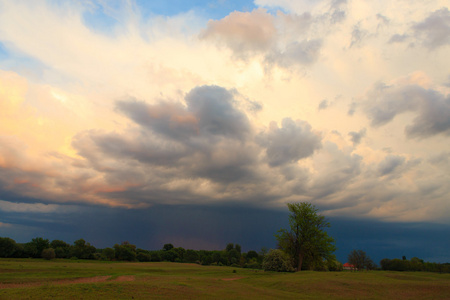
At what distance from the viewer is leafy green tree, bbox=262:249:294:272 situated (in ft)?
218

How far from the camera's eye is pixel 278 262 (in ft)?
220

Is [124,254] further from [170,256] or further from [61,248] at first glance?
[170,256]

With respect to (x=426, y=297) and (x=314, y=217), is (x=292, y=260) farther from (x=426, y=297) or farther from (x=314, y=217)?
(x=426, y=297)

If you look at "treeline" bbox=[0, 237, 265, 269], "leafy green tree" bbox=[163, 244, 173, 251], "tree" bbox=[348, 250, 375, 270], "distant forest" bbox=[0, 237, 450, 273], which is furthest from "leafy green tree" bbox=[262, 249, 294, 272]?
"leafy green tree" bbox=[163, 244, 173, 251]

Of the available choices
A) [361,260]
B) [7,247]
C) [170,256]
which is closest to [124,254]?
[170,256]

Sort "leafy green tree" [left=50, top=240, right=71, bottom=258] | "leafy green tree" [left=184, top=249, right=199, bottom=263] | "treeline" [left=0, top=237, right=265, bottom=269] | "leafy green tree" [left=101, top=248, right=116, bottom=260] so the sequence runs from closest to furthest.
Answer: "treeline" [left=0, top=237, right=265, bottom=269], "leafy green tree" [left=50, top=240, right=71, bottom=258], "leafy green tree" [left=101, top=248, right=116, bottom=260], "leafy green tree" [left=184, top=249, right=199, bottom=263]

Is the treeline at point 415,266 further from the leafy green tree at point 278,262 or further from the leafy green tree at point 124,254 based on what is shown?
the leafy green tree at point 124,254

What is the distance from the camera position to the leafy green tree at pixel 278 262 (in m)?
66.4

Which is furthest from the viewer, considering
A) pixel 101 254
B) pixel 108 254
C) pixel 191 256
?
pixel 191 256

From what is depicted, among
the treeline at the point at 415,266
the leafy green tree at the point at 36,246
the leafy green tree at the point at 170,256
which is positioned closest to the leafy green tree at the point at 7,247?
the leafy green tree at the point at 36,246

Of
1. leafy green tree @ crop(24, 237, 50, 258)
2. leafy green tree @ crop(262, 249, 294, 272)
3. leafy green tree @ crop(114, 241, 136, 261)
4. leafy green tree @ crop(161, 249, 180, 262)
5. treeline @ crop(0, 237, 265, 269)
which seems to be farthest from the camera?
leafy green tree @ crop(161, 249, 180, 262)

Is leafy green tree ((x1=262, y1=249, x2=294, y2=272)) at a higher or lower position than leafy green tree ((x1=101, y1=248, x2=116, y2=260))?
higher

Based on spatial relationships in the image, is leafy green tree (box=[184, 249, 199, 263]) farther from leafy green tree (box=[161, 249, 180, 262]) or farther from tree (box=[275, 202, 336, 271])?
tree (box=[275, 202, 336, 271])

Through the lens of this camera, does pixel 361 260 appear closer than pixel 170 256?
Yes
